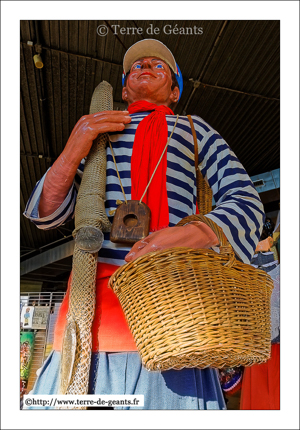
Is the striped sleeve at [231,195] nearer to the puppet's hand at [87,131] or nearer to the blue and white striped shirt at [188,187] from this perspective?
the blue and white striped shirt at [188,187]

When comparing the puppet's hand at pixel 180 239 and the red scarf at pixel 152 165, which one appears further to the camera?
the red scarf at pixel 152 165

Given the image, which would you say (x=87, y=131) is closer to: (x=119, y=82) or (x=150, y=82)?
(x=150, y=82)

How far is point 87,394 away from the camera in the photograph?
932 mm

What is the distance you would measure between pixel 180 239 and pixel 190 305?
158mm

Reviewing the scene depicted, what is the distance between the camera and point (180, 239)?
0.85m

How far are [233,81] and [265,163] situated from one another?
0.42 m

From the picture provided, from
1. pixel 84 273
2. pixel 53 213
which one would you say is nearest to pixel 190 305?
pixel 84 273

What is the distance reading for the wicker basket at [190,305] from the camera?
73 cm

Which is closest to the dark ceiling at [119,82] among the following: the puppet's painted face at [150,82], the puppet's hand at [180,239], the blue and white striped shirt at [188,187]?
the puppet's painted face at [150,82]

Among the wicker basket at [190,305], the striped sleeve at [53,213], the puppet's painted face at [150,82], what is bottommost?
the wicker basket at [190,305]

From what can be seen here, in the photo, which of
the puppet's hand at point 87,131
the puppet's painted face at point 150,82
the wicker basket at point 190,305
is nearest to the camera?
the wicker basket at point 190,305

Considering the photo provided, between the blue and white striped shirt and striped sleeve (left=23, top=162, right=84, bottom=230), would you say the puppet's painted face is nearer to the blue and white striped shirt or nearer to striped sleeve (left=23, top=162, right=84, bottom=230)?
the blue and white striped shirt

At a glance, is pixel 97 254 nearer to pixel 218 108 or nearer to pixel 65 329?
pixel 65 329
